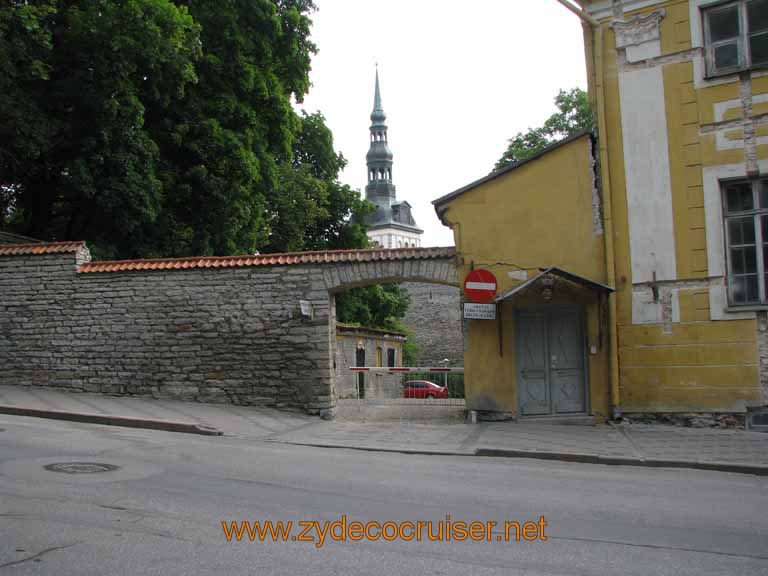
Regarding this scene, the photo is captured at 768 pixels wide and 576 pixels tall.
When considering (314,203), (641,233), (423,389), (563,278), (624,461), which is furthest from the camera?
(314,203)

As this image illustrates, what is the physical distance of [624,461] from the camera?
976 centimetres

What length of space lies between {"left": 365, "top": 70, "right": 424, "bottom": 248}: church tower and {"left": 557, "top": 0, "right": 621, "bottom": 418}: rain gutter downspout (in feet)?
213

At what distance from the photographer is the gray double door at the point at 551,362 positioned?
13.7 meters

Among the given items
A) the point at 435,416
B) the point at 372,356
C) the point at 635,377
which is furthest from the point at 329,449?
the point at 372,356

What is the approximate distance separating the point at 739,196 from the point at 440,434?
6318mm

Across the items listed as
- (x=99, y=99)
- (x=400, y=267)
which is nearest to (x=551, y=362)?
(x=400, y=267)

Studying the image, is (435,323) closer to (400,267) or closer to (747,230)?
(400,267)

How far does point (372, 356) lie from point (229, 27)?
14.3 metres

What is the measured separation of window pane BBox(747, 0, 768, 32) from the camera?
1235cm

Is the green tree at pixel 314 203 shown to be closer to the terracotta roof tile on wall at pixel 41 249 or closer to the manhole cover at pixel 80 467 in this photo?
the terracotta roof tile on wall at pixel 41 249

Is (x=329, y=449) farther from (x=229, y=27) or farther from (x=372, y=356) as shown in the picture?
(x=372, y=356)

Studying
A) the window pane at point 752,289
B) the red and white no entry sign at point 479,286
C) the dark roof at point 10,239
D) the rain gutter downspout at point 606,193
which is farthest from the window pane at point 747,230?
the dark roof at point 10,239

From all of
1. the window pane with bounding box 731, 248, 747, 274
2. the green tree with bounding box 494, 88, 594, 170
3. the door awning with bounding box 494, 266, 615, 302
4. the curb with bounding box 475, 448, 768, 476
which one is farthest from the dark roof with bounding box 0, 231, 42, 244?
the green tree with bounding box 494, 88, 594, 170

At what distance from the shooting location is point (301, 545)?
525cm
